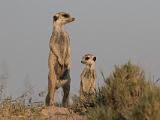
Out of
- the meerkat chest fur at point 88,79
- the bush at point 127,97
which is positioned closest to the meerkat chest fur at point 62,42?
the meerkat chest fur at point 88,79

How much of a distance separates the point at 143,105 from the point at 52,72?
4.91 m

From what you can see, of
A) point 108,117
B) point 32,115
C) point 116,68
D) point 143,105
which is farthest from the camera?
point 32,115

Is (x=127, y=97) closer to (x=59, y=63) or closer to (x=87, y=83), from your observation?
(x=59, y=63)

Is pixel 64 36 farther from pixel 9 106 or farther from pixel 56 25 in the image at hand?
pixel 9 106

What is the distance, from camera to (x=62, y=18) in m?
9.03

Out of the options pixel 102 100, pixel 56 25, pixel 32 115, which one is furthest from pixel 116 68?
pixel 56 25

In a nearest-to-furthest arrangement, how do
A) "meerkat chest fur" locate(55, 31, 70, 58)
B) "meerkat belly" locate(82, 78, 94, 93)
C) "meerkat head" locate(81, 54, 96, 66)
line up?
"meerkat chest fur" locate(55, 31, 70, 58) → "meerkat belly" locate(82, 78, 94, 93) → "meerkat head" locate(81, 54, 96, 66)

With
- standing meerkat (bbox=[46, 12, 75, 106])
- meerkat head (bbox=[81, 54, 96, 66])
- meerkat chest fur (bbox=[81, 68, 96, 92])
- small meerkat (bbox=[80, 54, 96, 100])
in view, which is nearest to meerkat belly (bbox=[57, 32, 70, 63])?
standing meerkat (bbox=[46, 12, 75, 106])

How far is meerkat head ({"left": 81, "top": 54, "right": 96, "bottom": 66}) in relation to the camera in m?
10.4

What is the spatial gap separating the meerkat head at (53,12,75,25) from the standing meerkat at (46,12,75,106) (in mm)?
125

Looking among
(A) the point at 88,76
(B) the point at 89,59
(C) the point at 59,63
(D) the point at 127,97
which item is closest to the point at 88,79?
(A) the point at 88,76

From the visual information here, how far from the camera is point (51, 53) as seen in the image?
8375mm

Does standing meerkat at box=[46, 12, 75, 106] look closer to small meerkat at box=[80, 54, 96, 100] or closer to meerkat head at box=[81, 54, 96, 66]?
small meerkat at box=[80, 54, 96, 100]

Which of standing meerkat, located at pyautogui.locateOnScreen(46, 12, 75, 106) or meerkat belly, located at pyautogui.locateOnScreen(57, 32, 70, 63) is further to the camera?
meerkat belly, located at pyautogui.locateOnScreen(57, 32, 70, 63)
